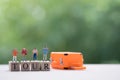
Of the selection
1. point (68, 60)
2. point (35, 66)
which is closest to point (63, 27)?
point (68, 60)

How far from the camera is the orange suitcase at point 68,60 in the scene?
4355mm

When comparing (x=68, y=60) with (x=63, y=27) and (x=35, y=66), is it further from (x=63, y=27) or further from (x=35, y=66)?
(x=63, y=27)

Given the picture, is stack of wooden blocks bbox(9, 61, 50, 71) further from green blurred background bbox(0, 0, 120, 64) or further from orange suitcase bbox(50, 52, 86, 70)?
green blurred background bbox(0, 0, 120, 64)

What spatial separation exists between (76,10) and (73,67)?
1811mm

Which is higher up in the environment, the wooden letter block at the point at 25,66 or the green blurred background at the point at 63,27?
the green blurred background at the point at 63,27

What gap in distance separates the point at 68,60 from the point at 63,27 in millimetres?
1662

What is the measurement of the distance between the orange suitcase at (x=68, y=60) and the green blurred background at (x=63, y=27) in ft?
4.81

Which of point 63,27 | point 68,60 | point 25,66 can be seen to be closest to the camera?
point 25,66

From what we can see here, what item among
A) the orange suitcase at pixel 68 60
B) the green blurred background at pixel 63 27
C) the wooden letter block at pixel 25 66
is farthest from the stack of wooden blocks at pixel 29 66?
the green blurred background at pixel 63 27

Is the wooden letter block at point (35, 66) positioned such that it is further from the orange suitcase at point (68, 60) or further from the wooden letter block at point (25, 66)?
the orange suitcase at point (68, 60)

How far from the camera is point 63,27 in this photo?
5973 mm

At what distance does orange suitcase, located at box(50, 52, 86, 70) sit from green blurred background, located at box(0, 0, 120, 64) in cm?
147

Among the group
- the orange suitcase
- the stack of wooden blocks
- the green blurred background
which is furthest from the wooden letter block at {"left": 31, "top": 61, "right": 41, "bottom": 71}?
the green blurred background

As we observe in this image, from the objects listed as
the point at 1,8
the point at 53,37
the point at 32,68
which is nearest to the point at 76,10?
the point at 53,37
